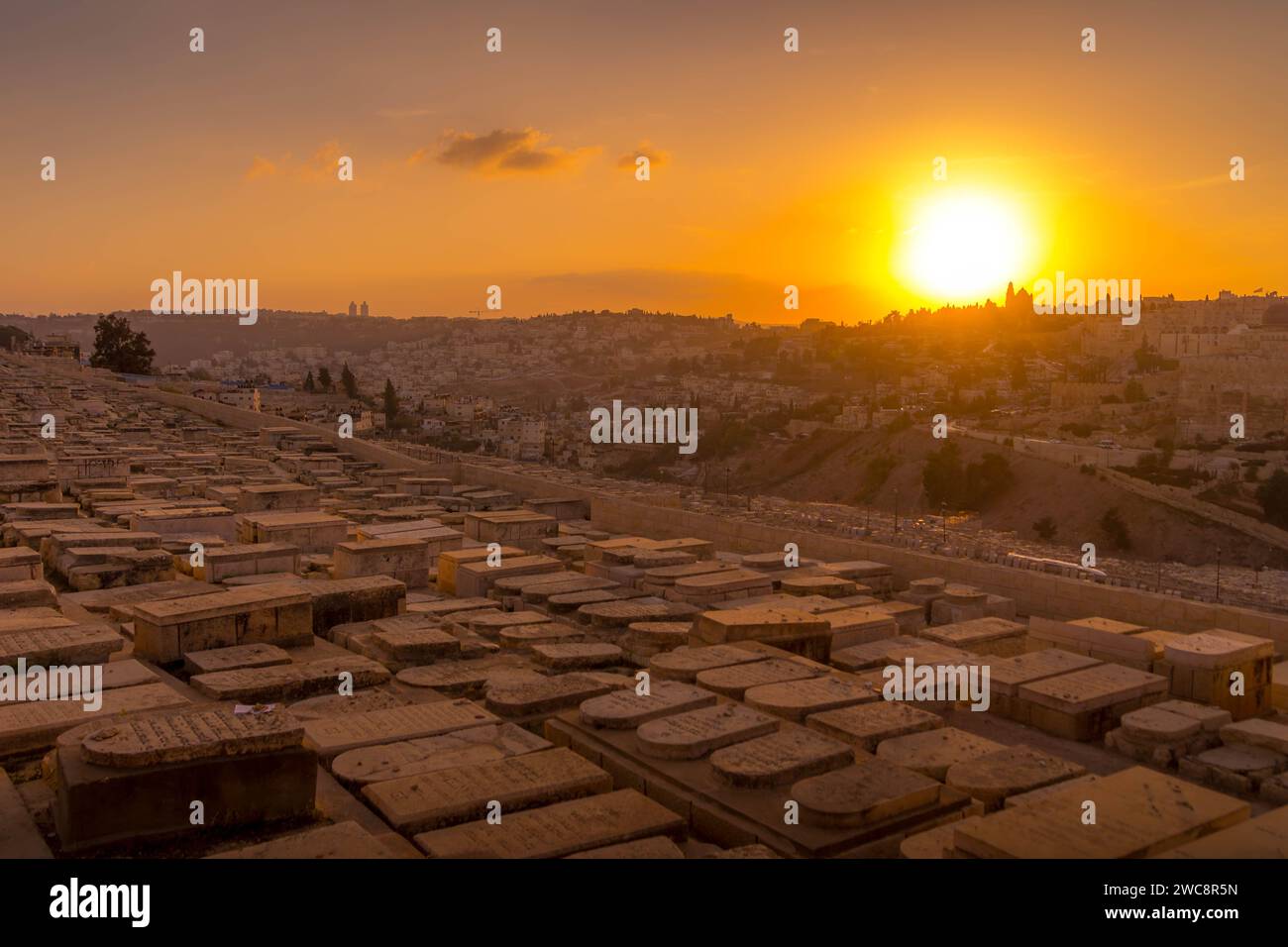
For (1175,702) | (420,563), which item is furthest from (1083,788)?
(420,563)

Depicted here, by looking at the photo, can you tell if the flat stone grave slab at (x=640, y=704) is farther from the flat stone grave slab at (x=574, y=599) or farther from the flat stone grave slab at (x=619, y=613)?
the flat stone grave slab at (x=574, y=599)

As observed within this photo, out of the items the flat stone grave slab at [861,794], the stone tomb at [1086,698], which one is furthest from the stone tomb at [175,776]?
the stone tomb at [1086,698]

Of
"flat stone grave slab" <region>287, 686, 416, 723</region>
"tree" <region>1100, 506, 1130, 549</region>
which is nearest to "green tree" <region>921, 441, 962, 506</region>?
"tree" <region>1100, 506, 1130, 549</region>

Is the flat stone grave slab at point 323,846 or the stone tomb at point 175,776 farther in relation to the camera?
the stone tomb at point 175,776

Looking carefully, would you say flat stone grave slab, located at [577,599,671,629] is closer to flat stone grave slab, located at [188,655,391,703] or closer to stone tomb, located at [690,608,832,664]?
stone tomb, located at [690,608,832,664]
